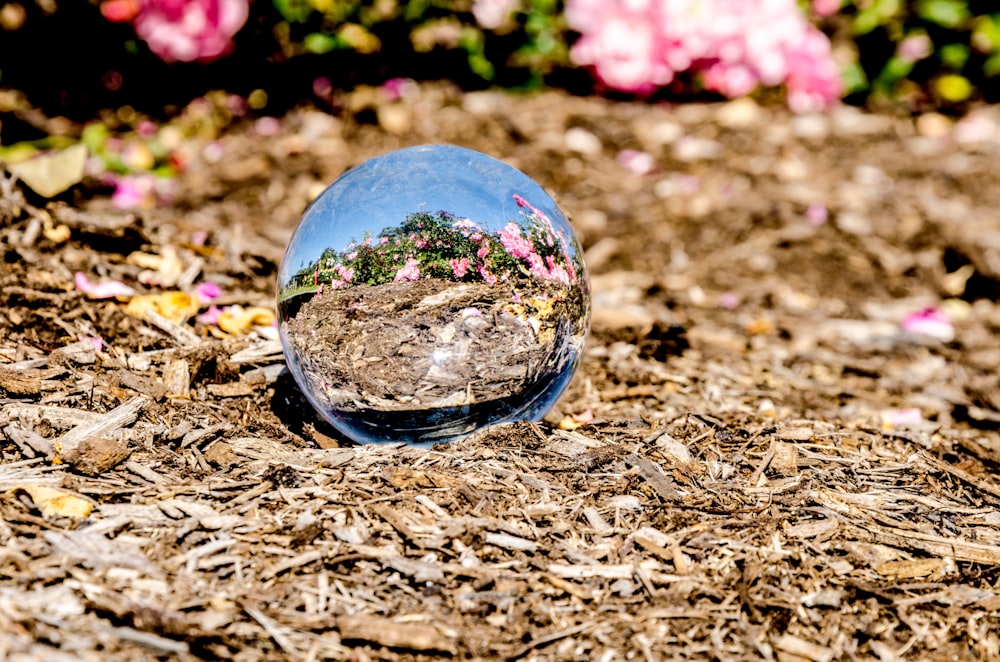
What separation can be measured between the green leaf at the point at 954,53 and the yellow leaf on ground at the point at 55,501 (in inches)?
235

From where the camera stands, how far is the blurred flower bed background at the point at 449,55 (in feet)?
18.6

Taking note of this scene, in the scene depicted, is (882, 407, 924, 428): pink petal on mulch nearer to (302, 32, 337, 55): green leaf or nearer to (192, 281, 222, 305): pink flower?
(192, 281, 222, 305): pink flower

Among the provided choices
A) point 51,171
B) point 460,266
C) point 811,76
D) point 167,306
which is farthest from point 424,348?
point 811,76

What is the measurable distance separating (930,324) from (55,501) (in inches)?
148

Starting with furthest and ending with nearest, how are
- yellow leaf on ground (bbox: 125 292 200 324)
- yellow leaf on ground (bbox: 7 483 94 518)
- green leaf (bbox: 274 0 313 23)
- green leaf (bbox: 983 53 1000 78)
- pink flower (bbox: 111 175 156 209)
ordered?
green leaf (bbox: 983 53 1000 78) → green leaf (bbox: 274 0 313 23) → pink flower (bbox: 111 175 156 209) → yellow leaf on ground (bbox: 125 292 200 324) → yellow leaf on ground (bbox: 7 483 94 518)

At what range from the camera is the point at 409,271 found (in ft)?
8.00

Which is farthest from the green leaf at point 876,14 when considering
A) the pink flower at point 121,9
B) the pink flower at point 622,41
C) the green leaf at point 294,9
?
the pink flower at point 121,9

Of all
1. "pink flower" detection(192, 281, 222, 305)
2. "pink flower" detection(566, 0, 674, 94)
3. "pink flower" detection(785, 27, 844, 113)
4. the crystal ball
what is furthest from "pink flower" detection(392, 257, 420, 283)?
"pink flower" detection(785, 27, 844, 113)

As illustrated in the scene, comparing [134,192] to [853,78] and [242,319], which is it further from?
[853,78]

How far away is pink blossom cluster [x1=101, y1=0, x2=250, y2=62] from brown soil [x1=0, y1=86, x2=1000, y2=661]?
175 cm

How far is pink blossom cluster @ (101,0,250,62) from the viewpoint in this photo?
5527mm

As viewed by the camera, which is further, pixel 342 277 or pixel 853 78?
pixel 853 78

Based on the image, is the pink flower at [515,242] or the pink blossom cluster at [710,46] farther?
the pink blossom cluster at [710,46]

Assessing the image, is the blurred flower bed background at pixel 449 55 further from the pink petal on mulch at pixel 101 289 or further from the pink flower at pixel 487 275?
the pink flower at pixel 487 275
